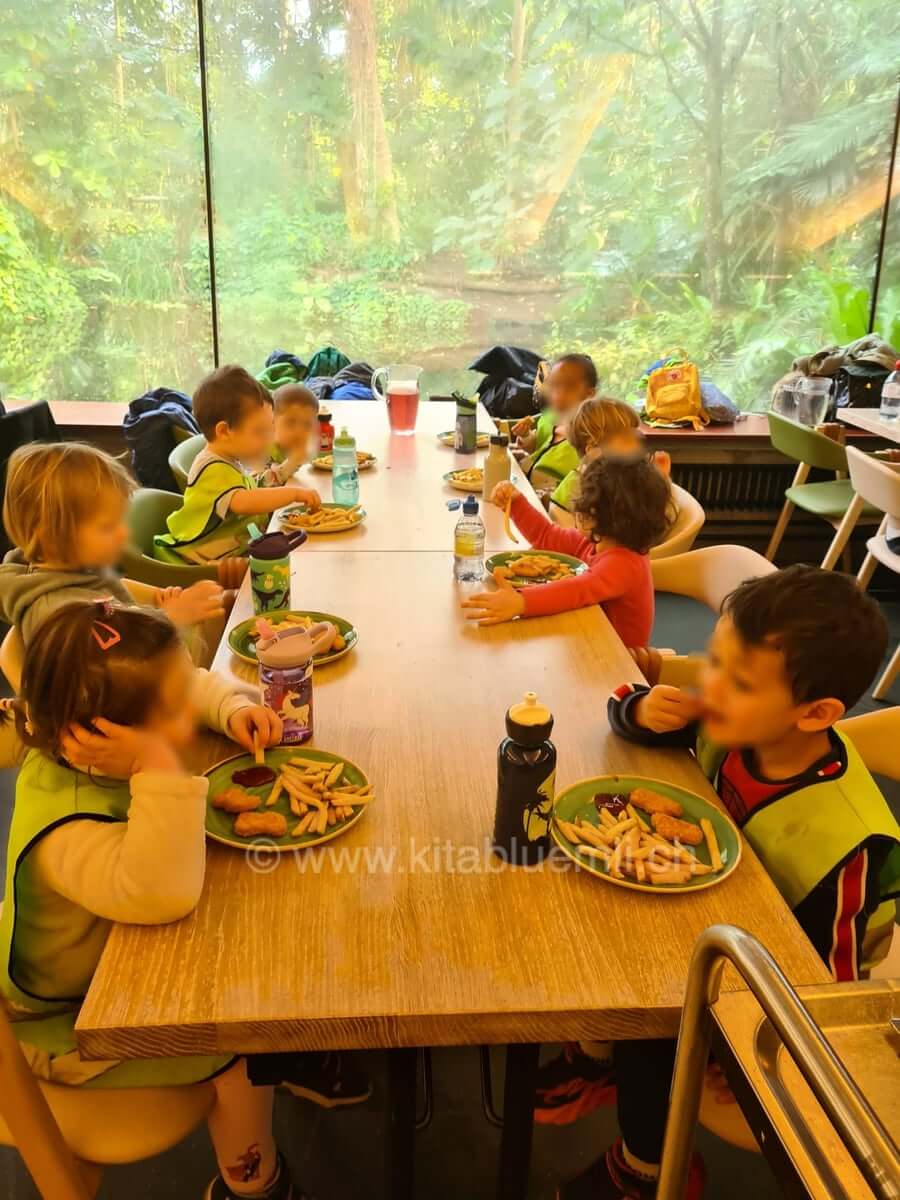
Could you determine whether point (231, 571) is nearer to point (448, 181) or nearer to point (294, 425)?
point (294, 425)

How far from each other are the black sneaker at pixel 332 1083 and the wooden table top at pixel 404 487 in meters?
1.01

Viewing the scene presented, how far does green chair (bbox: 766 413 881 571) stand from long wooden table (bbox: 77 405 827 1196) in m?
2.63

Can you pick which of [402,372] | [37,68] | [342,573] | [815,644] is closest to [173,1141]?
[815,644]

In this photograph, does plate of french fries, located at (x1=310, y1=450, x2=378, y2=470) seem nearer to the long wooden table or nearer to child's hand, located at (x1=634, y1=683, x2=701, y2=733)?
the long wooden table

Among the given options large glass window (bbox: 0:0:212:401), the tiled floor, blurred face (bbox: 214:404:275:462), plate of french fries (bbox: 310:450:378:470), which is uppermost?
large glass window (bbox: 0:0:212:401)

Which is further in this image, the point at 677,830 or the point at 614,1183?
the point at 614,1183

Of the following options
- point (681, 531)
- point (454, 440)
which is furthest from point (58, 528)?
point (454, 440)

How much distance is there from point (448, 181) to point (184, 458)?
2311mm

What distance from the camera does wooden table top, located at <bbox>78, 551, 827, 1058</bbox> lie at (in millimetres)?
873

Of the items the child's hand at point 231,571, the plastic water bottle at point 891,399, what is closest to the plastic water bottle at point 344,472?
the child's hand at point 231,571

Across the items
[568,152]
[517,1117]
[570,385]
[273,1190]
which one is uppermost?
[568,152]

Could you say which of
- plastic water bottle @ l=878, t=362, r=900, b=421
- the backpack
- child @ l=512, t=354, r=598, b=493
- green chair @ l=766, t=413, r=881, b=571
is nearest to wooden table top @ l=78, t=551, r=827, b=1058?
child @ l=512, t=354, r=598, b=493

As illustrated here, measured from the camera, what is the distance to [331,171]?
14.1 feet

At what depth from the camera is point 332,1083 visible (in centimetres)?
157
